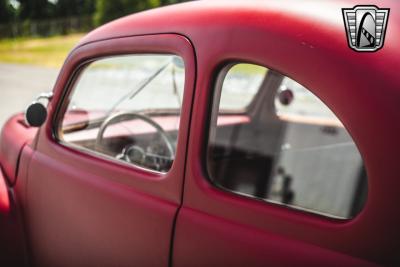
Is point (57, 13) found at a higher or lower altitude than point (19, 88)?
higher

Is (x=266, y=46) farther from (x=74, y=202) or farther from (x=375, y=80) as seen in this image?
(x=74, y=202)

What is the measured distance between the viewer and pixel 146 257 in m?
1.42

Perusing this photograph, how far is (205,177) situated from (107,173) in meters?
0.47

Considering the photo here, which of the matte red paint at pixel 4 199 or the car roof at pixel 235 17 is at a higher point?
the car roof at pixel 235 17

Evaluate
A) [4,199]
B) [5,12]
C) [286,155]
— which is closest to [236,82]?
[286,155]

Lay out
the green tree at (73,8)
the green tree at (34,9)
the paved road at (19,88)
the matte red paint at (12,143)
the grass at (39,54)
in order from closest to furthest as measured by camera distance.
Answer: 1. the matte red paint at (12,143)
2. the paved road at (19,88)
3. the grass at (39,54)
4. the green tree at (34,9)
5. the green tree at (73,8)

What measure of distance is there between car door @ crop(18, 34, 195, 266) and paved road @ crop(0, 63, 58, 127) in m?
6.03

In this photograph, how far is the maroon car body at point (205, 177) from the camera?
3.25 ft

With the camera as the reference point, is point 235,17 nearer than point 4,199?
Yes

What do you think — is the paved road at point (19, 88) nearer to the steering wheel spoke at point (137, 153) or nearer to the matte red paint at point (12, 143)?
the matte red paint at point (12, 143)

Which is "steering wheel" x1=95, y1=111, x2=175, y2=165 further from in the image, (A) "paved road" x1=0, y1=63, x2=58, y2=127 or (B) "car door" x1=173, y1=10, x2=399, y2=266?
(A) "paved road" x1=0, y1=63, x2=58, y2=127

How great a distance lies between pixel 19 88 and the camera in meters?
13.2

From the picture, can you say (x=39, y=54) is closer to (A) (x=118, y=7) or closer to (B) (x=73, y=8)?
(A) (x=118, y=7)

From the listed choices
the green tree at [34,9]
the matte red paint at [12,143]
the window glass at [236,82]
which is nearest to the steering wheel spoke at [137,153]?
the window glass at [236,82]
